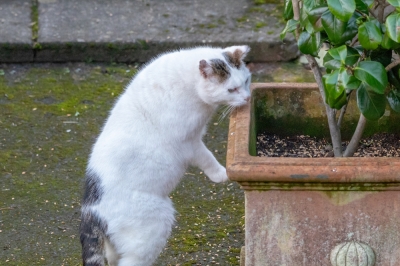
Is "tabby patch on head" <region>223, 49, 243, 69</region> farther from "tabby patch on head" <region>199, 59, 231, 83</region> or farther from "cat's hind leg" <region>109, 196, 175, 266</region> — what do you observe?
"cat's hind leg" <region>109, 196, 175, 266</region>

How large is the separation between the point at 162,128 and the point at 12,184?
49.7 inches

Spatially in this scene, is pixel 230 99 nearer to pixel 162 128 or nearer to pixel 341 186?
pixel 162 128

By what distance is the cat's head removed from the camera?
2.69 metres

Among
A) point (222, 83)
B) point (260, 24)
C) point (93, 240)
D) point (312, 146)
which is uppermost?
point (222, 83)

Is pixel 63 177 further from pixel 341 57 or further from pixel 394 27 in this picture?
pixel 394 27

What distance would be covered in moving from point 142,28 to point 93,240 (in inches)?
111

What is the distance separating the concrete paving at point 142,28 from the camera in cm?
492

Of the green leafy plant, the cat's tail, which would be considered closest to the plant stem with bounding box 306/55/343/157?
the green leafy plant

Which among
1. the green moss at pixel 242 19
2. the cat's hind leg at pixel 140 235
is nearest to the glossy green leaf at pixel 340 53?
the cat's hind leg at pixel 140 235

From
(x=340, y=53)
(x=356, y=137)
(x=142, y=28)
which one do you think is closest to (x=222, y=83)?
(x=356, y=137)

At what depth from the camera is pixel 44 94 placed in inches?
180

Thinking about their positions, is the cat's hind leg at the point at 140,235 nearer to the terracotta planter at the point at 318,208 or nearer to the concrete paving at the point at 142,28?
the terracotta planter at the point at 318,208

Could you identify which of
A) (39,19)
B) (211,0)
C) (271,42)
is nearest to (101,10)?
(39,19)

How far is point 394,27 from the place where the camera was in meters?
1.82
